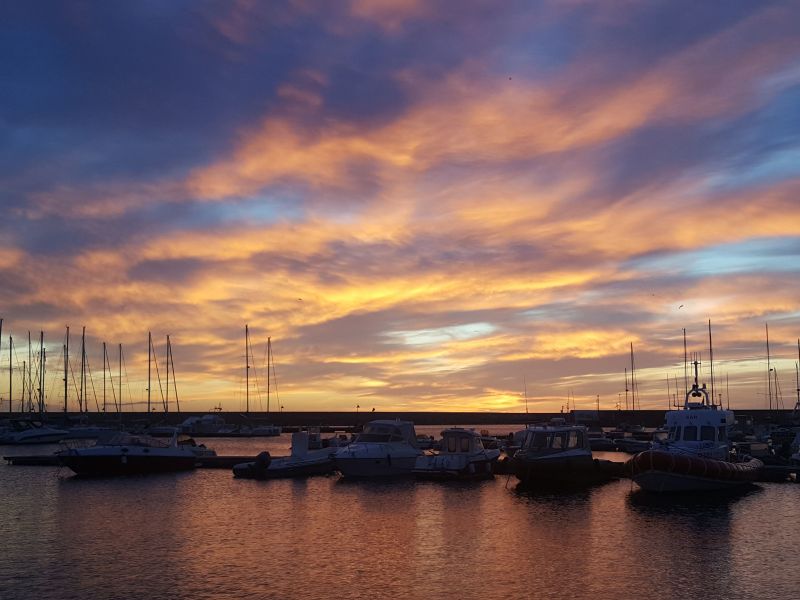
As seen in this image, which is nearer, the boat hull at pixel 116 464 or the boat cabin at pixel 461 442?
the boat cabin at pixel 461 442

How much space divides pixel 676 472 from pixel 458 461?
16676 millimetres

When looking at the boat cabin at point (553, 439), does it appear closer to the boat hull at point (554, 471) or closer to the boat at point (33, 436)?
the boat hull at point (554, 471)

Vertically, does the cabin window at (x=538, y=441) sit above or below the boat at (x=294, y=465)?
above

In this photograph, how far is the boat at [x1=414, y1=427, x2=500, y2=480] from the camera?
183 ft

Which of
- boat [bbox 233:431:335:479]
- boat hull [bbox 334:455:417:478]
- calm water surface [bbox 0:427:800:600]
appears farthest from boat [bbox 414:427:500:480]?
boat [bbox 233:431:335:479]

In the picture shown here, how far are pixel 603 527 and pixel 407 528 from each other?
29.8ft

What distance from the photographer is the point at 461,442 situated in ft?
197

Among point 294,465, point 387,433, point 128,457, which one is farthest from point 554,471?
point 128,457

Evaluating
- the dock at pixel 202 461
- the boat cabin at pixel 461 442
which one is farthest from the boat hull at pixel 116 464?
the boat cabin at pixel 461 442

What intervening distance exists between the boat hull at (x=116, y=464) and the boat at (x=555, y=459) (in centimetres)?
2908

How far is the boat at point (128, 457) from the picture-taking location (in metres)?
60.2

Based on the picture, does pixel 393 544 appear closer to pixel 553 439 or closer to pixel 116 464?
pixel 553 439

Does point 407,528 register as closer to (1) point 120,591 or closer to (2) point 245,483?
(1) point 120,591

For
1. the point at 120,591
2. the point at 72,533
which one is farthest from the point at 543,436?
the point at 120,591
